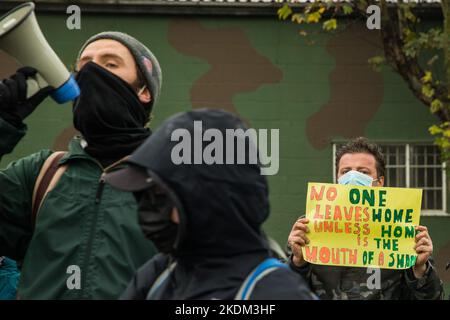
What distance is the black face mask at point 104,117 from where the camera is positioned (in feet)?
13.2

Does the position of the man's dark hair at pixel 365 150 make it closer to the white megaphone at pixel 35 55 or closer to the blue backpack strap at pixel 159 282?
the white megaphone at pixel 35 55

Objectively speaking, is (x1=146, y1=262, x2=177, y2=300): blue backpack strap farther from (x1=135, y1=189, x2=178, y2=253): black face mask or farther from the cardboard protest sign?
the cardboard protest sign

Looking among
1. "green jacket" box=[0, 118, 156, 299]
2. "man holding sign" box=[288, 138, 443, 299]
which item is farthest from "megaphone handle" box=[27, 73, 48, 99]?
"man holding sign" box=[288, 138, 443, 299]

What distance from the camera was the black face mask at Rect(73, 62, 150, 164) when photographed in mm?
4027

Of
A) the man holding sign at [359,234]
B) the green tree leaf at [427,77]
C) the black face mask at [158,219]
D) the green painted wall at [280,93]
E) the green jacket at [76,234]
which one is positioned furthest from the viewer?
the green painted wall at [280,93]

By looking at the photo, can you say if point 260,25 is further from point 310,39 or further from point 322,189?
point 322,189

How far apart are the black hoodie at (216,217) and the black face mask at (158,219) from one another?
0.23 feet

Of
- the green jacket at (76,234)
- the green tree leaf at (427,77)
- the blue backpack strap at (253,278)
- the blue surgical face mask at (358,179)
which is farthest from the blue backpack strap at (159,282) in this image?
the green tree leaf at (427,77)

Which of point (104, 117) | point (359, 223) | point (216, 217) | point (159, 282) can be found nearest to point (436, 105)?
point (359, 223)

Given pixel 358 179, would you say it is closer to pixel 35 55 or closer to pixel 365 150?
pixel 365 150

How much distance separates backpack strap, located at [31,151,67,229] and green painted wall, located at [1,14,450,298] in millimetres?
10563

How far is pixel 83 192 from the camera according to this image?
391 centimetres

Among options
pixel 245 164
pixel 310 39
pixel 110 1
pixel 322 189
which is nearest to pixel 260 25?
pixel 310 39

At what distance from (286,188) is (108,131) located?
10729mm
